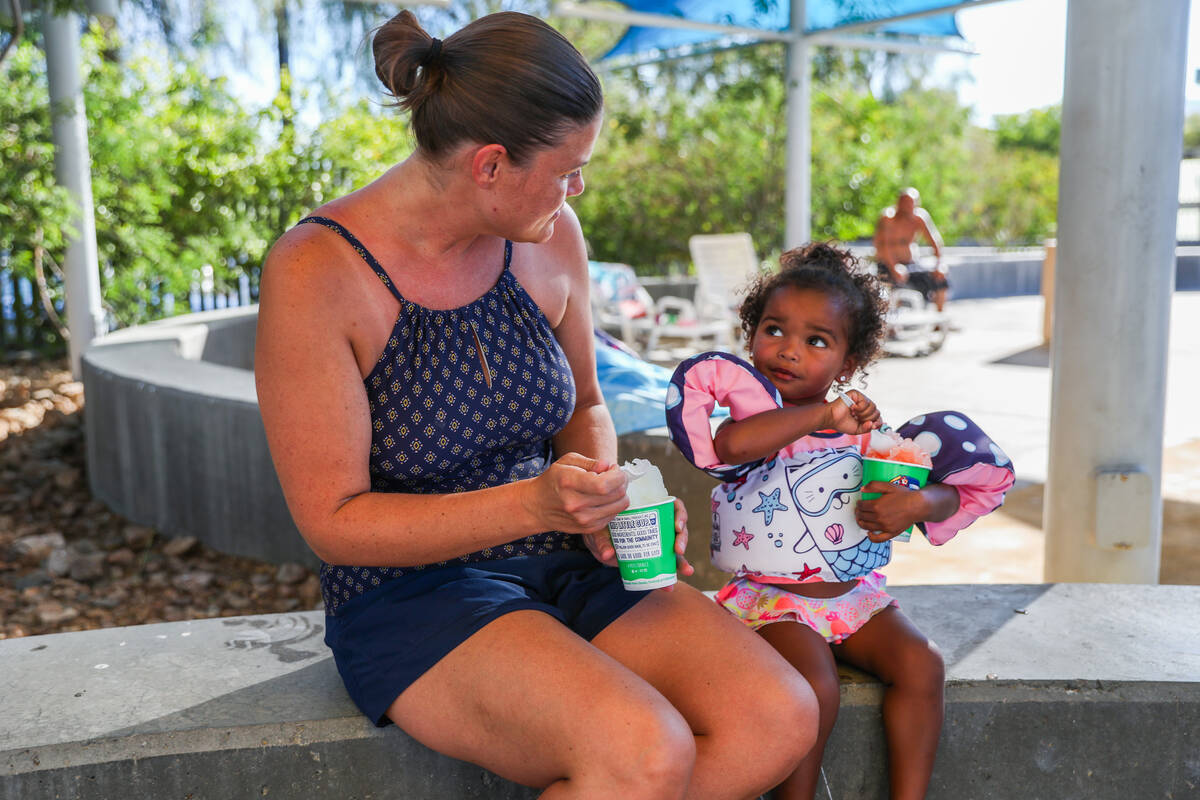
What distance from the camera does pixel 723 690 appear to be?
1.89 m

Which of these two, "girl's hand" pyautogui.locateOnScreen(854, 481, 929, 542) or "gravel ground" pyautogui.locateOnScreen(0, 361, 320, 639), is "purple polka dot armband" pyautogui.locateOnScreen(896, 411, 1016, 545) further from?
"gravel ground" pyautogui.locateOnScreen(0, 361, 320, 639)

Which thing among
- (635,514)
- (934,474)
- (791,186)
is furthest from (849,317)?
(791,186)

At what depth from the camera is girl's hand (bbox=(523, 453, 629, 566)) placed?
1703mm

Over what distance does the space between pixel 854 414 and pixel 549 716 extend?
31.4 inches

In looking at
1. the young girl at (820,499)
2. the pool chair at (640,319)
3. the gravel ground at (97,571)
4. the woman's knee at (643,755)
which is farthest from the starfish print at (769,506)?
the pool chair at (640,319)

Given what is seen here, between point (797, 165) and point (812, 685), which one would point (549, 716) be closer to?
point (812, 685)

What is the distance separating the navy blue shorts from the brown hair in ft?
2.28

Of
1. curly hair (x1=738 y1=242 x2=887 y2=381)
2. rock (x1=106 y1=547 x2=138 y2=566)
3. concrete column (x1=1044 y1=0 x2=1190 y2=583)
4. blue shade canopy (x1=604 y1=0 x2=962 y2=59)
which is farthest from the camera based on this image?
blue shade canopy (x1=604 y1=0 x2=962 y2=59)


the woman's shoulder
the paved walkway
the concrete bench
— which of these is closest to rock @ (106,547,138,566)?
the concrete bench

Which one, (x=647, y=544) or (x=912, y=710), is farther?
(x=912, y=710)

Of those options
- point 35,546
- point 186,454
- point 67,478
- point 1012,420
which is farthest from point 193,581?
point 1012,420

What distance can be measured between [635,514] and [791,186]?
8981 millimetres

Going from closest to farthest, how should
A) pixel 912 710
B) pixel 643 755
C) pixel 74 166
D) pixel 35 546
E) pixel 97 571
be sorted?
pixel 643 755 → pixel 912 710 → pixel 97 571 → pixel 35 546 → pixel 74 166

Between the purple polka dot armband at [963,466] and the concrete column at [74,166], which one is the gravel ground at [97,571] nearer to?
the purple polka dot armband at [963,466]
